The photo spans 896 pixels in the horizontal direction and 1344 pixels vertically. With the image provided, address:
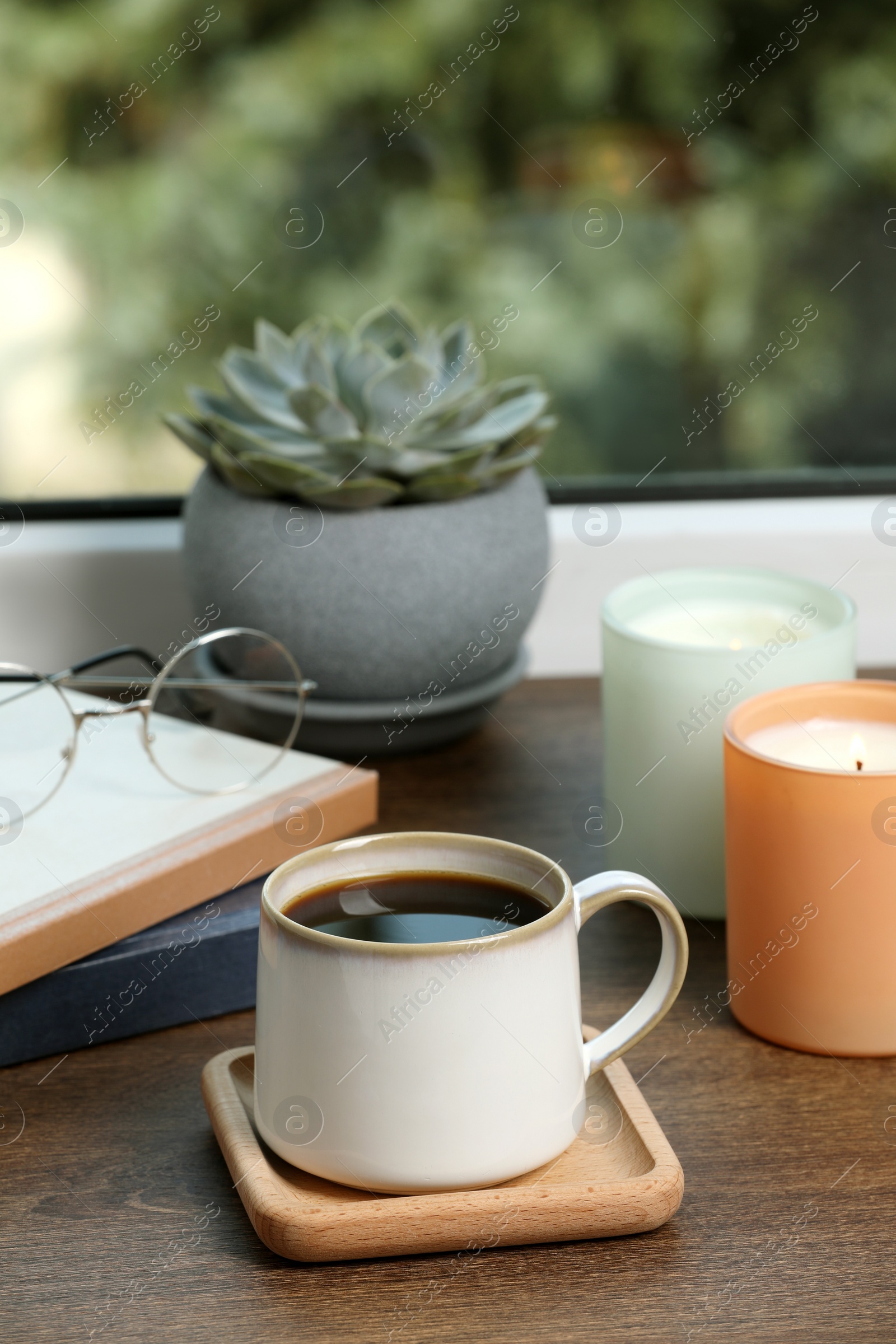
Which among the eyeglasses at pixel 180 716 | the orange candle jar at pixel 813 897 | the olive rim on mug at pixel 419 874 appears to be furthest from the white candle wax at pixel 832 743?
the eyeglasses at pixel 180 716

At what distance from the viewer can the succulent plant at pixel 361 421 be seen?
627mm

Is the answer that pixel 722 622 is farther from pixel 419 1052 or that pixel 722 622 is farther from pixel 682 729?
pixel 419 1052

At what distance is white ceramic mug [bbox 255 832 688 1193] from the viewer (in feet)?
1.01

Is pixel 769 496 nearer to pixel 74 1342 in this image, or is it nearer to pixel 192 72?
pixel 74 1342

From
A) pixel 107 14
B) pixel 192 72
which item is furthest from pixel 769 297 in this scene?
pixel 107 14

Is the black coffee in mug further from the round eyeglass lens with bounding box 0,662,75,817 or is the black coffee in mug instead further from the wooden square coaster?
the round eyeglass lens with bounding box 0,662,75,817

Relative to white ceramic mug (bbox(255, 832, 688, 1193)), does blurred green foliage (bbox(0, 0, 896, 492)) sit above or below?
above

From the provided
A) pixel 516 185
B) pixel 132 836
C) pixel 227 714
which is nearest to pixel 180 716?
pixel 227 714

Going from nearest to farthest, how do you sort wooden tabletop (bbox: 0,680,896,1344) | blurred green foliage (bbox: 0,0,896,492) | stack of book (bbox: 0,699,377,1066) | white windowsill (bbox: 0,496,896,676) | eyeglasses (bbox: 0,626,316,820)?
wooden tabletop (bbox: 0,680,896,1344) < stack of book (bbox: 0,699,377,1066) < eyeglasses (bbox: 0,626,316,820) < white windowsill (bbox: 0,496,896,676) < blurred green foliage (bbox: 0,0,896,492)

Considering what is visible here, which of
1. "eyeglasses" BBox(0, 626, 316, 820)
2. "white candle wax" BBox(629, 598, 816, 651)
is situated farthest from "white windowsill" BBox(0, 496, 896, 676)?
"white candle wax" BBox(629, 598, 816, 651)

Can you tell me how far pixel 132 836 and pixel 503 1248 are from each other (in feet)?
0.75

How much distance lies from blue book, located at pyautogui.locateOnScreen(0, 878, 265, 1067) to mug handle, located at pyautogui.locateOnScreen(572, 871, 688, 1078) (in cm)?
15

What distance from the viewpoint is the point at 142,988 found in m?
0.44

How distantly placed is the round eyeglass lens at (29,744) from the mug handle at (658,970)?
0.80 ft
